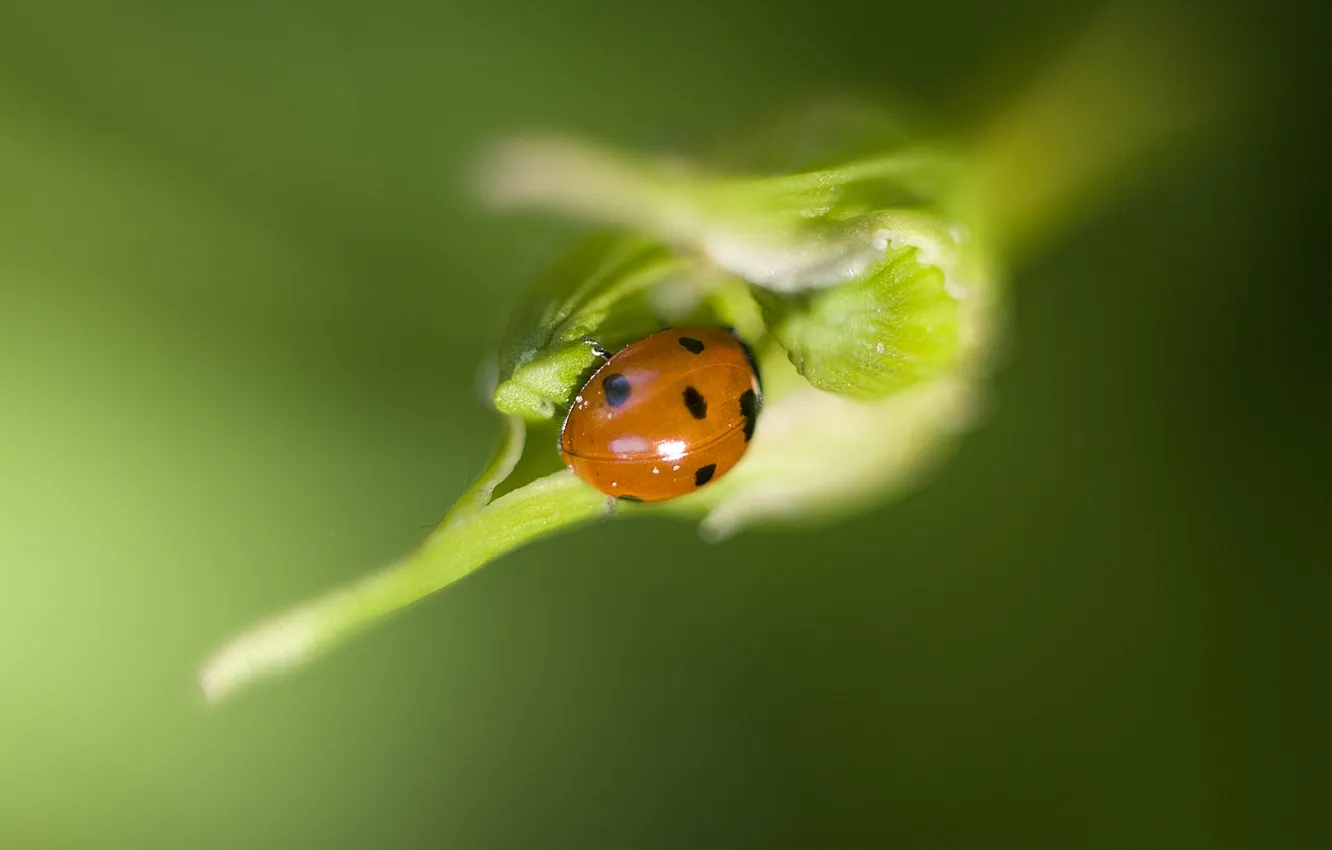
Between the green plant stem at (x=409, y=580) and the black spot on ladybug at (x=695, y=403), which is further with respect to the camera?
the black spot on ladybug at (x=695, y=403)

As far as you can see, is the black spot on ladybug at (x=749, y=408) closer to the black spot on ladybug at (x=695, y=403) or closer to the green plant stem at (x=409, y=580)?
the black spot on ladybug at (x=695, y=403)

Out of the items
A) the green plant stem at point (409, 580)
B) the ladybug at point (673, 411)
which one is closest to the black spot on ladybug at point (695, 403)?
the ladybug at point (673, 411)

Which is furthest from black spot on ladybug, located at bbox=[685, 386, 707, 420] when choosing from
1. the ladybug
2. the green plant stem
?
the green plant stem

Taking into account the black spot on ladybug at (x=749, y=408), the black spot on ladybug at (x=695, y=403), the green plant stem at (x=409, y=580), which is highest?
the black spot on ladybug at (x=695, y=403)

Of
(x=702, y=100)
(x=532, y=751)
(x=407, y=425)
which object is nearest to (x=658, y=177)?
(x=702, y=100)

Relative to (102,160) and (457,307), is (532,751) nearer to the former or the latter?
(457,307)

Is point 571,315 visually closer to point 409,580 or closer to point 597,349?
point 597,349

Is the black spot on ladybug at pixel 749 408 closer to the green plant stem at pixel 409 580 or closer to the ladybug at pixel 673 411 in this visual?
the ladybug at pixel 673 411

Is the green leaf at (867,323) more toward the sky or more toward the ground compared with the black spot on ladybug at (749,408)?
more toward the ground
